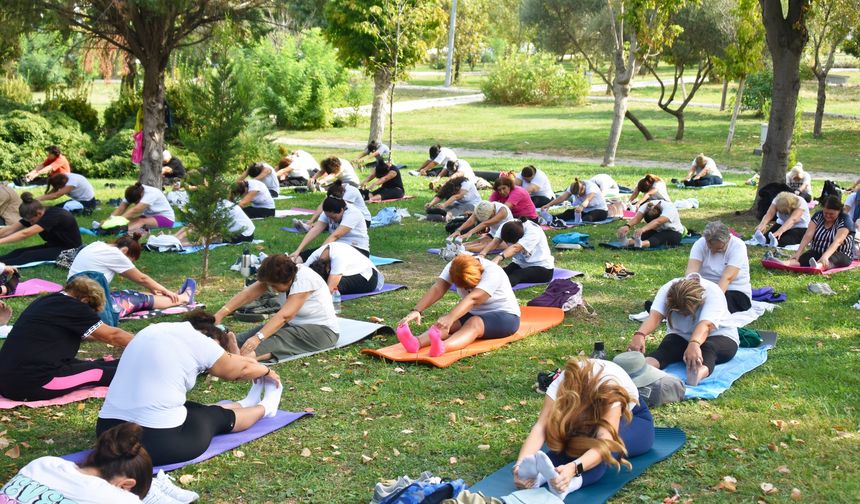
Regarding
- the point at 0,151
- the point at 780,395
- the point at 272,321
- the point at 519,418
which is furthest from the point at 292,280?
the point at 0,151

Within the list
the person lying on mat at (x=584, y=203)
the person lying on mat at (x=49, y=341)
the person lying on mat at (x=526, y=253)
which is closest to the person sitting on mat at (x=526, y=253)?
the person lying on mat at (x=526, y=253)

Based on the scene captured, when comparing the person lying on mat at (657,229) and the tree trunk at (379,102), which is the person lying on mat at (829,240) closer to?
the person lying on mat at (657,229)

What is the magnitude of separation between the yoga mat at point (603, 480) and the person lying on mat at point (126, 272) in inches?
201

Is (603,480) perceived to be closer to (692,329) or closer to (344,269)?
(692,329)

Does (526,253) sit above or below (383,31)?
below

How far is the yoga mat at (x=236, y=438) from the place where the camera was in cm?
604

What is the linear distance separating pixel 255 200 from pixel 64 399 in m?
9.29

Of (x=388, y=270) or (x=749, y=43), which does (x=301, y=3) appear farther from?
(x=749, y=43)

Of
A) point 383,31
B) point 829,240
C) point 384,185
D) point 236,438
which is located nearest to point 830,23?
point 383,31

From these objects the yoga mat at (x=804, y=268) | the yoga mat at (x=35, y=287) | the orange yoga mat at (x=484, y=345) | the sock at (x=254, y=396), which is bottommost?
the yoga mat at (x=35, y=287)

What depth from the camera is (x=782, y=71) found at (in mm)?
14984

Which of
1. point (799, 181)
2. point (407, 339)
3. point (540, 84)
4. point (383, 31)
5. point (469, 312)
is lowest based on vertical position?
point (407, 339)

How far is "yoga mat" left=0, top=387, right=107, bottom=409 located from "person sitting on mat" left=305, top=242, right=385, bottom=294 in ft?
10.1

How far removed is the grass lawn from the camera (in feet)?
19.1
